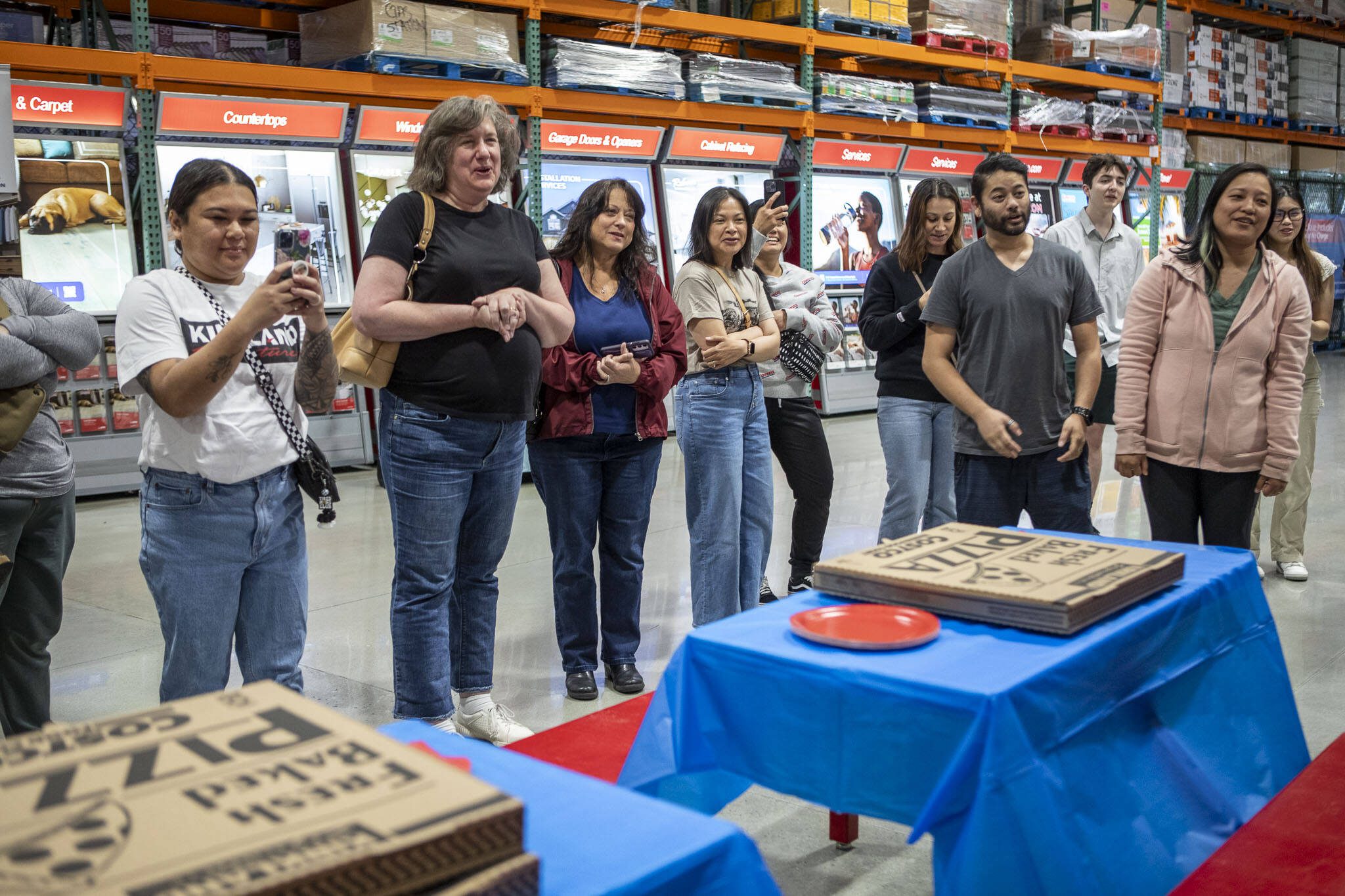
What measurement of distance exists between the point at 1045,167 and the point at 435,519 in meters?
10.6

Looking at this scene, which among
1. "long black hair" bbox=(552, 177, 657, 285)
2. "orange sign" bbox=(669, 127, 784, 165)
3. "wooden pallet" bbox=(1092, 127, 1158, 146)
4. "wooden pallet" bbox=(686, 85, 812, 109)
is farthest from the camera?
"wooden pallet" bbox=(1092, 127, 1158, 146)

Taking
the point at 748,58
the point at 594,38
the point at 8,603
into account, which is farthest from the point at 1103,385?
the point at 748,58

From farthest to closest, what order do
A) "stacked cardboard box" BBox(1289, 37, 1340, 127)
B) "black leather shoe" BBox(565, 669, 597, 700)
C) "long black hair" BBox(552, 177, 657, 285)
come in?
"stacked cardboard box" BBox(1289, 37, 1340, 127) < "black leather shoe" BBox(565, 669, 597, 700) < "long black hair" BBox(552, 177, 657, 285)

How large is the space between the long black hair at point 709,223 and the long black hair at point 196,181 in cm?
168

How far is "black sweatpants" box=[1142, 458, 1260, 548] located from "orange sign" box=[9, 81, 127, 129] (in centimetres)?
579

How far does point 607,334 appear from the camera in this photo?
349 centimetres

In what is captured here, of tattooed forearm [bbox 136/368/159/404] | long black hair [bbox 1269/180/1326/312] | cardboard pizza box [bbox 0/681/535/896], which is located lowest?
cardboard pizza box [bbox 0/681/535/896]

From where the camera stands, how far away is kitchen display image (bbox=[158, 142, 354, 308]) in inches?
285

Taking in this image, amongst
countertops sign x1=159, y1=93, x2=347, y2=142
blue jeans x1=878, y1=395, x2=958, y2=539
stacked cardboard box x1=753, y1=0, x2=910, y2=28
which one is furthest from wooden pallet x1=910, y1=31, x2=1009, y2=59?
blue jeans x1=878, y1=395, x2=958, y2=539

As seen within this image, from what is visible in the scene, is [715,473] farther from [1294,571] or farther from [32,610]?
[1294,571]

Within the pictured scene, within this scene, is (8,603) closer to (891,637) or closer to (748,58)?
(891,637)

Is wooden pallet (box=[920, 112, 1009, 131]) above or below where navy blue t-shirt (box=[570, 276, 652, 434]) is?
above

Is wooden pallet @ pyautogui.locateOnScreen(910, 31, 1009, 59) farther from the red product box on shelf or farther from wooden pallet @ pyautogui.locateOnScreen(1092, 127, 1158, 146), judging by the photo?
the red product box on shelf

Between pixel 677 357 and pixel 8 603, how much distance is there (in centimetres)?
190
